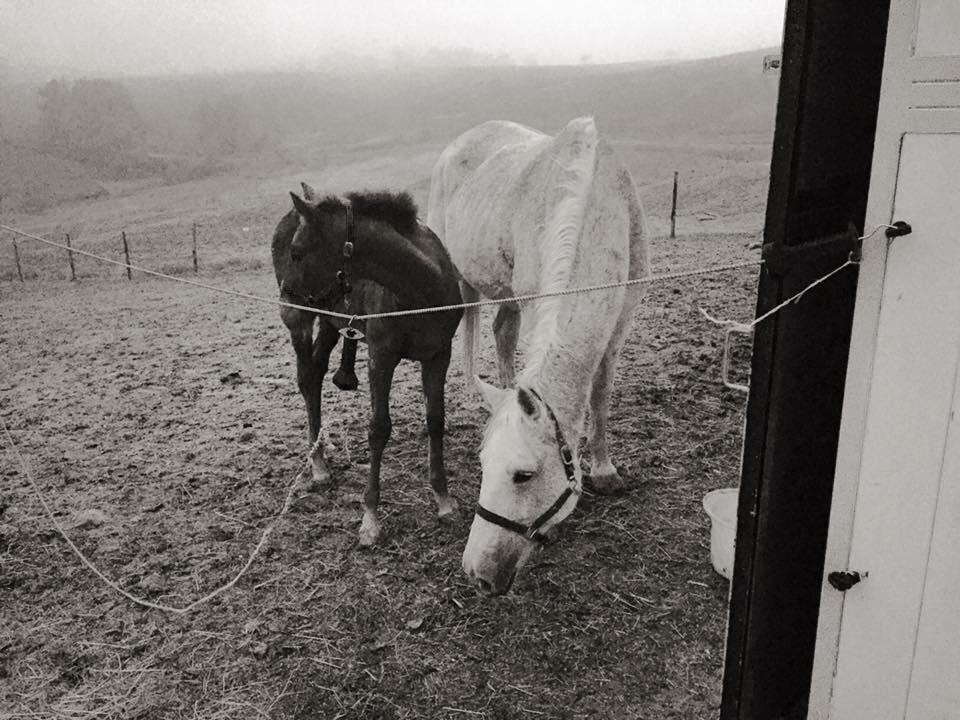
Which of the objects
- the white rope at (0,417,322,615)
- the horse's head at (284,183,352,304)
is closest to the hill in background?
the horse's head at (284,183,352,304)

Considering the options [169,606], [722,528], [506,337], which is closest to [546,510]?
[722,528]

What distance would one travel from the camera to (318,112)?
4466 centimetres

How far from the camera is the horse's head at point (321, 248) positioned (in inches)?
126

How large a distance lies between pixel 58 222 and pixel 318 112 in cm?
2660

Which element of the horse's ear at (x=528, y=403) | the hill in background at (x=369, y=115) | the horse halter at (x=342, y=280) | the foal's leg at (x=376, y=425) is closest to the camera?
the horse's ear at (x=528, y=403)

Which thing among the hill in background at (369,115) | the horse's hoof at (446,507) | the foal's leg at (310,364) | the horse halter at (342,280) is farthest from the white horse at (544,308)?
the hill in background at (369,115)

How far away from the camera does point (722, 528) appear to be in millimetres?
3082

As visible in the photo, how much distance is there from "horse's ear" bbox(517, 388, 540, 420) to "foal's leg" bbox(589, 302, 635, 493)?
1.36 m

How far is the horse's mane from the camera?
3.32m

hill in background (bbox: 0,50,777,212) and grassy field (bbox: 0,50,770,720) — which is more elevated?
hill in background (bbox: 0,50,777,212)

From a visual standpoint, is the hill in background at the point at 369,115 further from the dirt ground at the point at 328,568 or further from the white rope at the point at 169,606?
the white rope at the point at 169,606

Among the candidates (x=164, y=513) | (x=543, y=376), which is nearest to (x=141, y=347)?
(x=164, y=513)

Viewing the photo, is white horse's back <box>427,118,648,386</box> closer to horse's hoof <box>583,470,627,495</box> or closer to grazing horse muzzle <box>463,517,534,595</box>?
grazing horse muzzle <box>463,517,534,595</box>

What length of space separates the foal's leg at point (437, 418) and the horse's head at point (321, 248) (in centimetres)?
68
